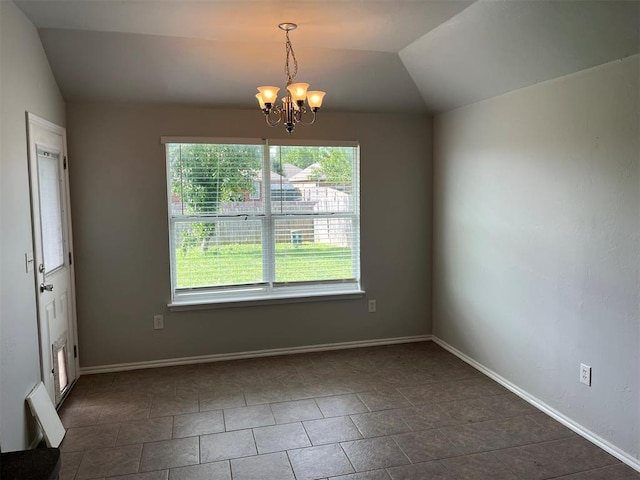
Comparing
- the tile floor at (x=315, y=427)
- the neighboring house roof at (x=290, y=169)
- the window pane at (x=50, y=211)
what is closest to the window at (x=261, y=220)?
the neighboring house roof at (x=290, y=169)

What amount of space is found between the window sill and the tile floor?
0.50 metres

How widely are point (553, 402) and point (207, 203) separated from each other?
2965 millimetres

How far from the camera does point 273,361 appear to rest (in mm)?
4121

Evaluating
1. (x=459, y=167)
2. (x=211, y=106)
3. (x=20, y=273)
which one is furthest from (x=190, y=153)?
(x=459, y=167)

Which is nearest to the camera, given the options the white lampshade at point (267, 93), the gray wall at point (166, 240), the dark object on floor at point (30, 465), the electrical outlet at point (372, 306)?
the dark object on floor at point (30, 465)

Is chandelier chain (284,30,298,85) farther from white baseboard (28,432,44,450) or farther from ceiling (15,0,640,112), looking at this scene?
white baseboard (28,432,44,450)

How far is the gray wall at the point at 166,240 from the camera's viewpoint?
379 cm

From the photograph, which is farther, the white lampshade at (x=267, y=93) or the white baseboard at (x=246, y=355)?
the white baseboard at (x=246, y=355)

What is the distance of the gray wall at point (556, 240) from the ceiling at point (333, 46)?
22 cm

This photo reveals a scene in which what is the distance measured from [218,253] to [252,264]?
0.31 m

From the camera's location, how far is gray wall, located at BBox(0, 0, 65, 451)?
7.91ft

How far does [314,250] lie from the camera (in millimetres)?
4398

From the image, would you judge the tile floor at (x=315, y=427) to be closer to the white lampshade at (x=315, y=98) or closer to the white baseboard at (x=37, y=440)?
the white baseboard at (x=37, y=440)

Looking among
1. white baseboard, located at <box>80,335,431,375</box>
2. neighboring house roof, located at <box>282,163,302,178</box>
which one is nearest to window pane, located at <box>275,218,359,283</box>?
neighboring house roof, located at <box>282,163,302,178</box>
